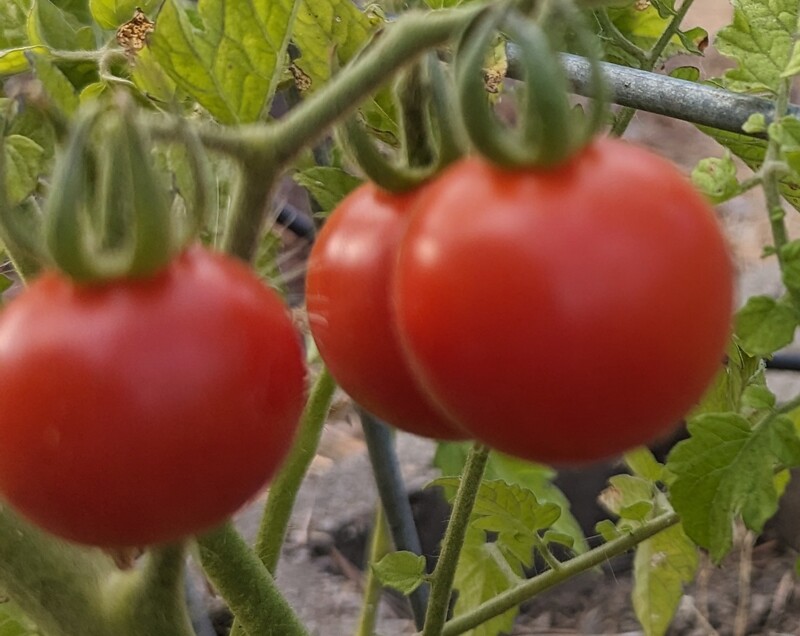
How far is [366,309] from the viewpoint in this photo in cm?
41

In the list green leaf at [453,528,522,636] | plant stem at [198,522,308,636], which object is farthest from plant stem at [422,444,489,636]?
green leaf at [453,528,522,636]

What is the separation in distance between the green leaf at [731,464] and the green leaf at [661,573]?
40 centimetres

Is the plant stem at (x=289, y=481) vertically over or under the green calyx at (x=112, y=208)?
under

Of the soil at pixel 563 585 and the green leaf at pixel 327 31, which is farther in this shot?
the soil at pixel 563 585

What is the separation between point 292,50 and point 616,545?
0.52m

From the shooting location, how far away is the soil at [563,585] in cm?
173

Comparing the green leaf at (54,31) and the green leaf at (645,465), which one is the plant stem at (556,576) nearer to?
the green leaf at (645,465)

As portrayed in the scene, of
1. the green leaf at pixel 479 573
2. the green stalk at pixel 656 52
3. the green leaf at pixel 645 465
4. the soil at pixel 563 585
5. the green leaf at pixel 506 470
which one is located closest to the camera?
the green stalk at pixel 656 52

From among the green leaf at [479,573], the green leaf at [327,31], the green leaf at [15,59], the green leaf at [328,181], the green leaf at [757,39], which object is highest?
the green leaf at [757,39]

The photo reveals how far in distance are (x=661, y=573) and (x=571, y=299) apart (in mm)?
765

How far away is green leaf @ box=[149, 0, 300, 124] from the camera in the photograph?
475 millimetres

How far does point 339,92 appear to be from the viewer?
38 centimetres

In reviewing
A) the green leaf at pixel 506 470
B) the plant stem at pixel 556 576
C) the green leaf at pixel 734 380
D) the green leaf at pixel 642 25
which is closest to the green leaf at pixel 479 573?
the green leaf at pixel 506 470

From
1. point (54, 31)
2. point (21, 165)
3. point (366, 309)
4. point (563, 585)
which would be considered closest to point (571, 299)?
point (366, 309)
